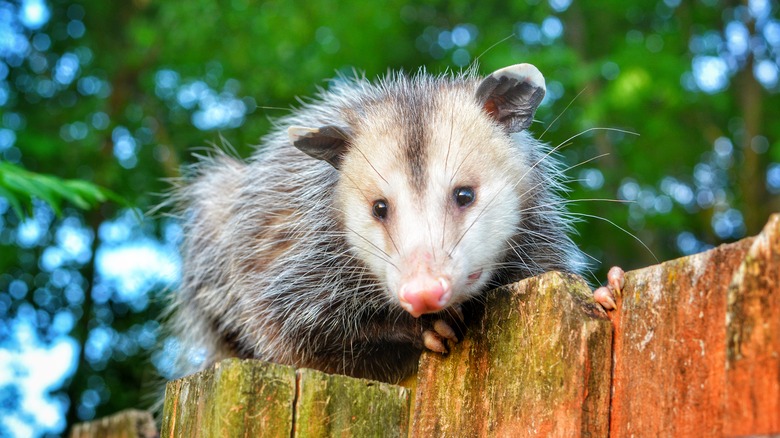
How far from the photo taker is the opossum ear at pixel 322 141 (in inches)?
101

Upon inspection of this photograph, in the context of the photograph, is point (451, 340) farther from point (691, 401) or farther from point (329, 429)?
point (691, 401)

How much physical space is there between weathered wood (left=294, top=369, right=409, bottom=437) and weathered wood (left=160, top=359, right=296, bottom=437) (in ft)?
0.09

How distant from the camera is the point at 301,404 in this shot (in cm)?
164

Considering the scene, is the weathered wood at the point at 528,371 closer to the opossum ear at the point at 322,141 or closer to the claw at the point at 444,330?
the claw at the point at 444,330

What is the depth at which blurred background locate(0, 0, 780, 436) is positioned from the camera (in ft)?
22.1

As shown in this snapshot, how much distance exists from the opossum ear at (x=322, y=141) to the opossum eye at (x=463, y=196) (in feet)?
1.54

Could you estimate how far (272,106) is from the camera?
7.62 m

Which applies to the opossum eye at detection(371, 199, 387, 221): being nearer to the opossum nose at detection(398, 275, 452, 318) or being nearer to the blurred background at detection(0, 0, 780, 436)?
the opossum nose at detection(398, 275, 452, 318)

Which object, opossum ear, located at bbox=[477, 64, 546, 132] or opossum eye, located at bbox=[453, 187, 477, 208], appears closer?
opossum eye, located at bbox=[453, 187, 477, 208]

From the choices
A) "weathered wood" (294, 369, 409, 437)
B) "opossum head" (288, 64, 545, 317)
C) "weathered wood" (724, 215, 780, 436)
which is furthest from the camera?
"opossum head" (288, 64, 545, 317)

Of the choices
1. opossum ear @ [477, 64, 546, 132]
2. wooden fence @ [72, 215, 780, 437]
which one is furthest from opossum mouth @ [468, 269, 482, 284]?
opossum ear @ [477, 64, 546, 132]

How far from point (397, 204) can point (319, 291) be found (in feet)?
1.64

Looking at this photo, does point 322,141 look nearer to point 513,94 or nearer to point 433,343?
point 513,94

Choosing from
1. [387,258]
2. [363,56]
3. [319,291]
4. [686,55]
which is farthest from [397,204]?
[686,55]
